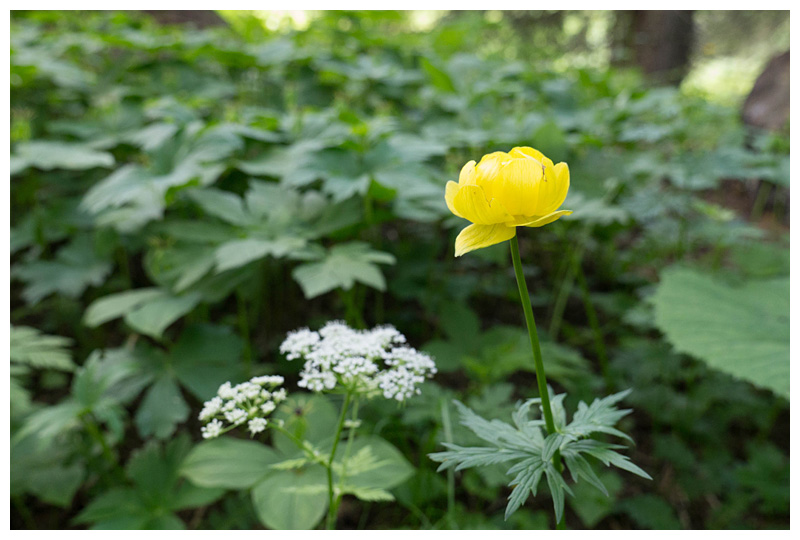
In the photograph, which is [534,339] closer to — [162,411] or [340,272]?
[340,272]

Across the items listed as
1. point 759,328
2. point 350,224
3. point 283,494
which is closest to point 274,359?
point 350,224

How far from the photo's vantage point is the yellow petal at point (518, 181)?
0.47m

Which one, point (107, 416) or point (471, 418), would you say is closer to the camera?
point (471, 418)

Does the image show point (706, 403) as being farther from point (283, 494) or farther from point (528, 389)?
point (283, 494)

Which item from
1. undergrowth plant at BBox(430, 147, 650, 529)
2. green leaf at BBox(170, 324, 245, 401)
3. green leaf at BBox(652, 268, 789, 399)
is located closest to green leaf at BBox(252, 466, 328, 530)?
green leaf at BBox(170, 324, 245, 401)

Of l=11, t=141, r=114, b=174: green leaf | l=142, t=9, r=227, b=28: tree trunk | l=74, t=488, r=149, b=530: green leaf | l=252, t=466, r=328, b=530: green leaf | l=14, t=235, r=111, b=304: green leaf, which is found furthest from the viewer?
l=142, t=9, r=227, b=28: tree trunk

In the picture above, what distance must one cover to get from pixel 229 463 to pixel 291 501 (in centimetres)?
18

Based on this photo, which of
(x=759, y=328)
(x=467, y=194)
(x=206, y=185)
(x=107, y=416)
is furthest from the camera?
(x=206, y=185)

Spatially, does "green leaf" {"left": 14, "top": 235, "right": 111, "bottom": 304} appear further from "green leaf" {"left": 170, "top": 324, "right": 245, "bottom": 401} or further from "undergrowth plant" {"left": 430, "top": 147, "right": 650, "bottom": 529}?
"undergrowth plant" {"left": 430, "top": 147, "right": 650, "bottom": 529}

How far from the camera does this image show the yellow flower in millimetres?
473

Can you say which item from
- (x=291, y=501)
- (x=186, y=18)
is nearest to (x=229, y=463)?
(x=291, y=501)

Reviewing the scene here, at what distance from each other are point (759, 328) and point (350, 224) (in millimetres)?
1140

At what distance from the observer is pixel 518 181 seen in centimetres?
47
